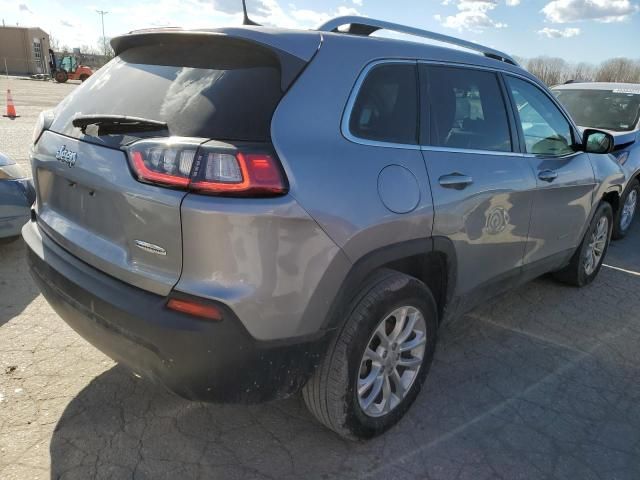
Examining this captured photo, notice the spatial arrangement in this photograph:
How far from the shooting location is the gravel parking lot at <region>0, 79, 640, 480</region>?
2340mm

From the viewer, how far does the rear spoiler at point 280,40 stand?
2037mm

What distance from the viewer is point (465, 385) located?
3049 mm

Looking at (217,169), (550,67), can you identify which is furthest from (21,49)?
(217,169)

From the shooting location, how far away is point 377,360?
248 cm

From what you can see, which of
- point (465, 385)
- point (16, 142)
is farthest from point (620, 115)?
point (16, 142)

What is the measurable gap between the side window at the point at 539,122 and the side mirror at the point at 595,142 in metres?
Answer: 0.14

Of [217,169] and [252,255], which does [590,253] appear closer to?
[252,255]

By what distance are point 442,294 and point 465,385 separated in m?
0.63

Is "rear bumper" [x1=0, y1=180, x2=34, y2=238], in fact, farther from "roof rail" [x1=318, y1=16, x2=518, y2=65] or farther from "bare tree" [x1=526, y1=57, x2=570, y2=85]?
"bare tree" [x1=526, y1=57, x2=570, y2=85]

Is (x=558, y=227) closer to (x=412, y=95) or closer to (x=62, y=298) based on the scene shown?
(x=412, y=95)

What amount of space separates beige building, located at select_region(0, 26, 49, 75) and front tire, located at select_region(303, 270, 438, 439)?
63.7 m

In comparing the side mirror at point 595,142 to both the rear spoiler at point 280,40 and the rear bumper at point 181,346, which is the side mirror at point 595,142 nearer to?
the rear spoiler at point 280,40

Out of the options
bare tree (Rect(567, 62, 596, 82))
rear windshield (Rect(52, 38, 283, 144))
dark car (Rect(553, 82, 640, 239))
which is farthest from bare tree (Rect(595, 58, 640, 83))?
rear windshield (Rect(52, 38, 283, 144))

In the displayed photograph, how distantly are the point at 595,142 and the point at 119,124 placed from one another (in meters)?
3.39
